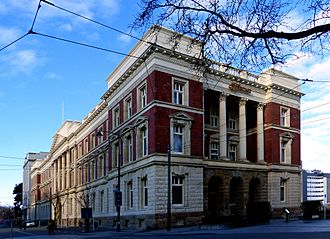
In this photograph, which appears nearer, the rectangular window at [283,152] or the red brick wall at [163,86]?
the red brick wall at [163,86]

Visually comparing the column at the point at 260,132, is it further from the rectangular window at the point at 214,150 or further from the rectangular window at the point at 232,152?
the rectangular window at the point at 214,150

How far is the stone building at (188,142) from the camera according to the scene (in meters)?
46.2

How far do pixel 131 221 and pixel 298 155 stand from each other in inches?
974

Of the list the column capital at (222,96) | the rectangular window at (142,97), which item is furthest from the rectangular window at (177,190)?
the column capital at (222,96)

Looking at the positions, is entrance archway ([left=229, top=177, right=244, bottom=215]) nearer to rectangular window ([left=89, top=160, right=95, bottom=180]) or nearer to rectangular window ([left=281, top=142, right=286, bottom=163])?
rectangular window ([left=281, top=142, right=286, bottom=163])

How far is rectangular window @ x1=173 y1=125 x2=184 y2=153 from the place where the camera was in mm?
47469

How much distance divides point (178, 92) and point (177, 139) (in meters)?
4.70

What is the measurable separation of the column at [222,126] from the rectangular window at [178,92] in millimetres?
7066

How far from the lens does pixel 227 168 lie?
5316cm

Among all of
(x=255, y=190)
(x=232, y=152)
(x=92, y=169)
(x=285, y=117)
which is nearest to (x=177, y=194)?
(x=232, y=152)

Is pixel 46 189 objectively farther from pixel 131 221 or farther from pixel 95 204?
pixel 131 221

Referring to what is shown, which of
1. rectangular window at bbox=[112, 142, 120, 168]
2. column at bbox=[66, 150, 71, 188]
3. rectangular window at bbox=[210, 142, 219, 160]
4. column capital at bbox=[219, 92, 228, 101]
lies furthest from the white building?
column capital at bbox=[219, 92, 228, 101]

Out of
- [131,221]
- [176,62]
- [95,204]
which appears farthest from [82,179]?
[176,62]

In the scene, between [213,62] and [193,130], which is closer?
[213,62]
